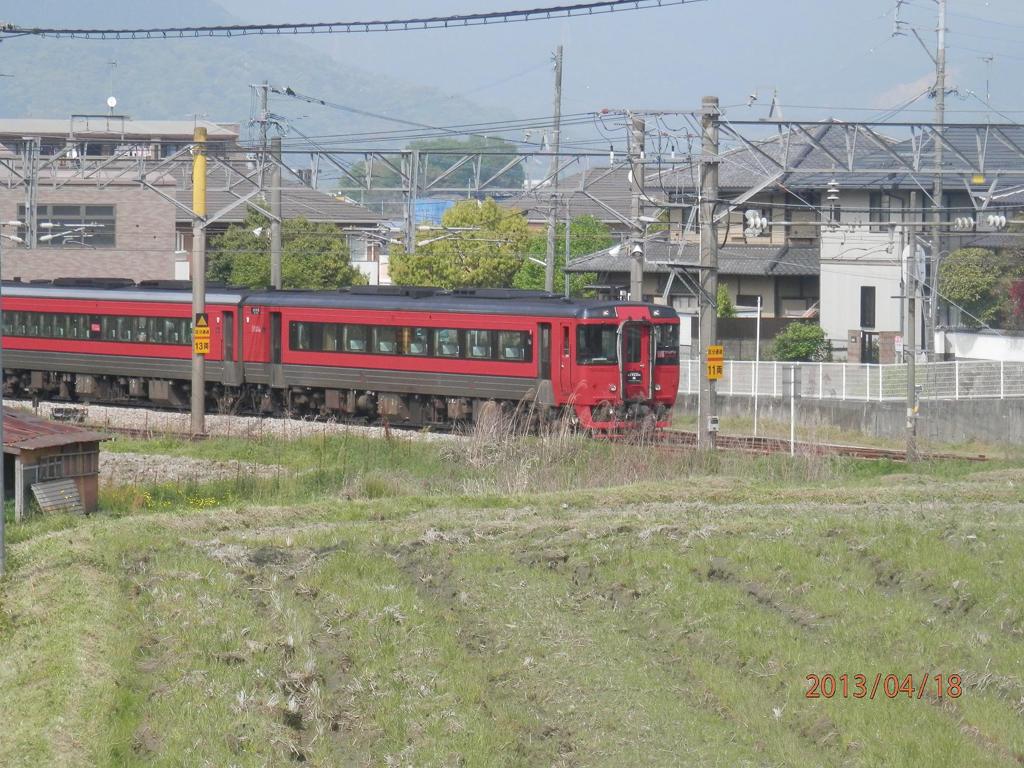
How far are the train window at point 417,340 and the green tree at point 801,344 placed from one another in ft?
58.7

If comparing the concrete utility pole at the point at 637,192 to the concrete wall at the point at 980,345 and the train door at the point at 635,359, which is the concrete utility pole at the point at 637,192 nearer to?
the train door at the point at 635,359

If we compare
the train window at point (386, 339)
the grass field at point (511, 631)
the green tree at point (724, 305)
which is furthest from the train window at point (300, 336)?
the green tree at point (724, 305)

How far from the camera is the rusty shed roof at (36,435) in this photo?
54.0ft

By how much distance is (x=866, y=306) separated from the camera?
1809 inches

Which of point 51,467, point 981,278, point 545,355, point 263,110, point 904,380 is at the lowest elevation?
point 51,467

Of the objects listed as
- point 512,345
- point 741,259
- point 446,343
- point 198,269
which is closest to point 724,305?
point 741,259

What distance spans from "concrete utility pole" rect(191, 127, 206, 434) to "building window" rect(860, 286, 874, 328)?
80.9 ft

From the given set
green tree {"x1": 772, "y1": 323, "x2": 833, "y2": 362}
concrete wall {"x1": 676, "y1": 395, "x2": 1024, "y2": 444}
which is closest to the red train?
concrete wall {"x1": 676, "y1": 395, "x2": 1024, "y2": 444}

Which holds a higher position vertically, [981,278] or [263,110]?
[263,110]

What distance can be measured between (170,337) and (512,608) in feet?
75.3

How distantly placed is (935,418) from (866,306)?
41.1ft

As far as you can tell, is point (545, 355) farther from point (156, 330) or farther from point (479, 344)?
point (156, 330)
